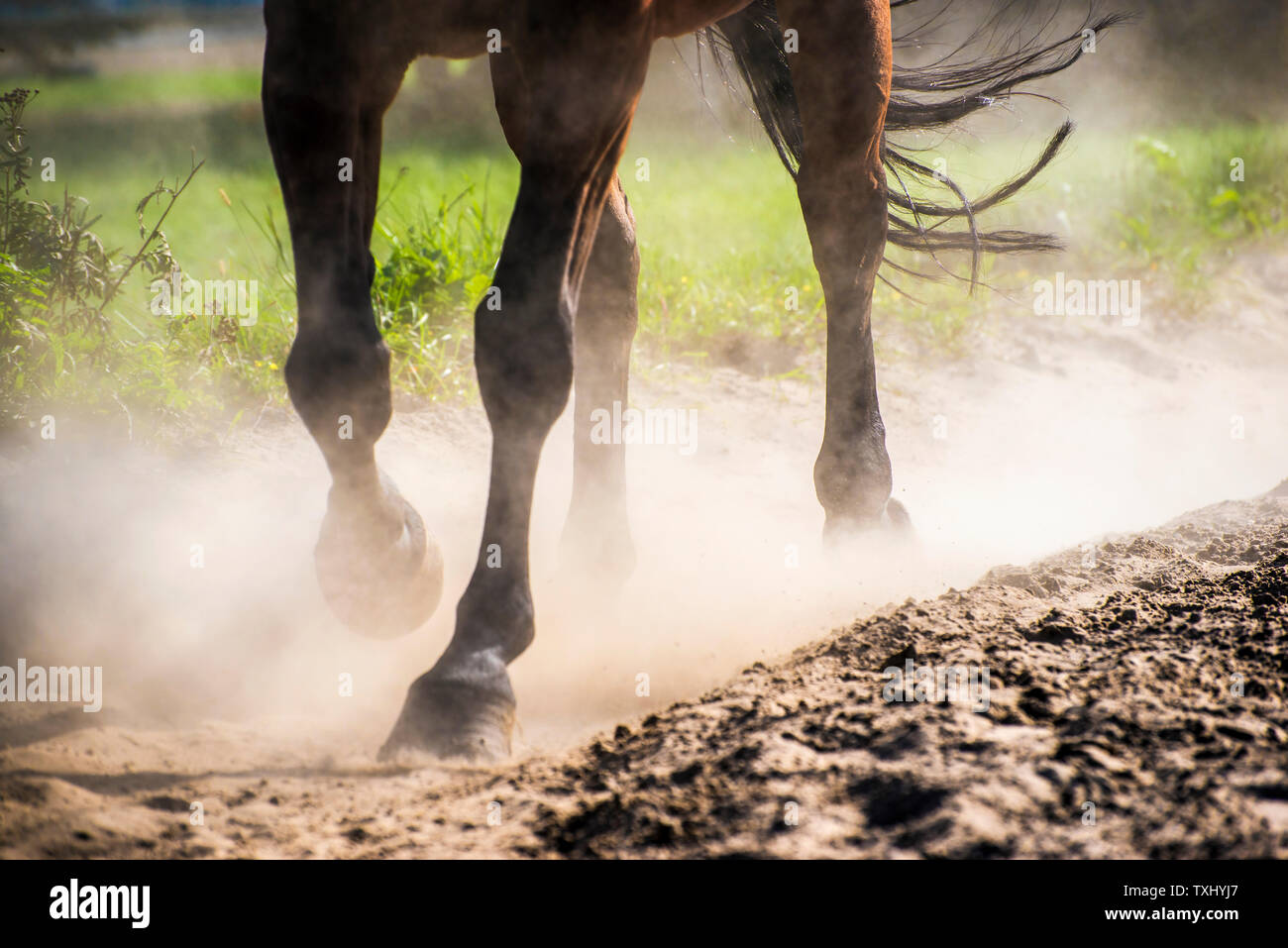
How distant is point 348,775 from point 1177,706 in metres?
1.39

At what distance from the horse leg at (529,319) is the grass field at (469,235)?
6.77ft

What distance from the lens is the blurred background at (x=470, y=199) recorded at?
3.62 metres

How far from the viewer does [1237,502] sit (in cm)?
320

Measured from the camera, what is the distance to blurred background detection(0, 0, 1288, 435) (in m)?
3.62

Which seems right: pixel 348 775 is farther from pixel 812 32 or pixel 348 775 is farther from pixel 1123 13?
pixel 1123 13

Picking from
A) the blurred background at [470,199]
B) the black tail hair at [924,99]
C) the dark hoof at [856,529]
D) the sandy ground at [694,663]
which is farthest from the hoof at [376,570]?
the black tail hair at [924,99]

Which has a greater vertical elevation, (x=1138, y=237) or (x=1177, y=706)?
(x=1138, y=237)

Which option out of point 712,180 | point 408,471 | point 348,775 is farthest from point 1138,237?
point 348,775

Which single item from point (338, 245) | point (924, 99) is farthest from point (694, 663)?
point (924, 99)

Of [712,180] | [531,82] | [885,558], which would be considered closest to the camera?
[531,82]

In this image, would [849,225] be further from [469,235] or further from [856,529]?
[469,235]

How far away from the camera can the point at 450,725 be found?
1.80 meters

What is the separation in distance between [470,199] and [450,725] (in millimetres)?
4275

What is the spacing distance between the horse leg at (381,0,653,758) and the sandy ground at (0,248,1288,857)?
139 millimetres
